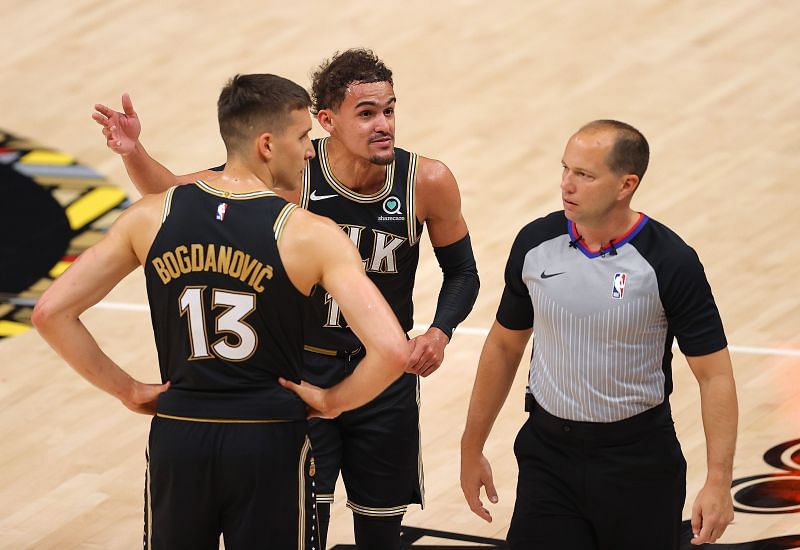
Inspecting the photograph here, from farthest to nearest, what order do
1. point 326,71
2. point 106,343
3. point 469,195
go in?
point 469,195 < point 106,343 < point 326,71

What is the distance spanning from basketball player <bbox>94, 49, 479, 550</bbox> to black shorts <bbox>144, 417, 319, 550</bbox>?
3.36 feet

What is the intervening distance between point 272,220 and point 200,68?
8337 mm

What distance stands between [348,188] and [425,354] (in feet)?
2.40

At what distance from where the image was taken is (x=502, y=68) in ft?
38.3

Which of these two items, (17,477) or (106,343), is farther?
(106,343)

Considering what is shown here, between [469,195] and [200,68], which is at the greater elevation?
[200,68]

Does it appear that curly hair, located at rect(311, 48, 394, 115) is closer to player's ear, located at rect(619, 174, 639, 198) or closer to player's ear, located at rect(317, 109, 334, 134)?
player's ear, located at rect(317, 109, 334, 134)

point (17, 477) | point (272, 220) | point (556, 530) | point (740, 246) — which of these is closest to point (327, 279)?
point (272, 220)

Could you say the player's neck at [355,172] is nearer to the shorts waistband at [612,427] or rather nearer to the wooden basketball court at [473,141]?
the shorts waistband at [612,427]

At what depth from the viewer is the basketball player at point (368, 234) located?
213 inches

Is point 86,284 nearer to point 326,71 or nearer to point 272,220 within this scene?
point 272,220

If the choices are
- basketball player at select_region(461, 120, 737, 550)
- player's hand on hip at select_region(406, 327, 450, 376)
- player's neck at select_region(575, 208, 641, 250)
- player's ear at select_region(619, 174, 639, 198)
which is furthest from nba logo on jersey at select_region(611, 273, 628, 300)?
player's hand on hip at select_region(406, 327, 450, 376)

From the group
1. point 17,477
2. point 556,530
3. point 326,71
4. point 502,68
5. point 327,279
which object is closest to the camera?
point 327,279

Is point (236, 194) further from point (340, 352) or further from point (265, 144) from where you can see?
point (340, 352)
